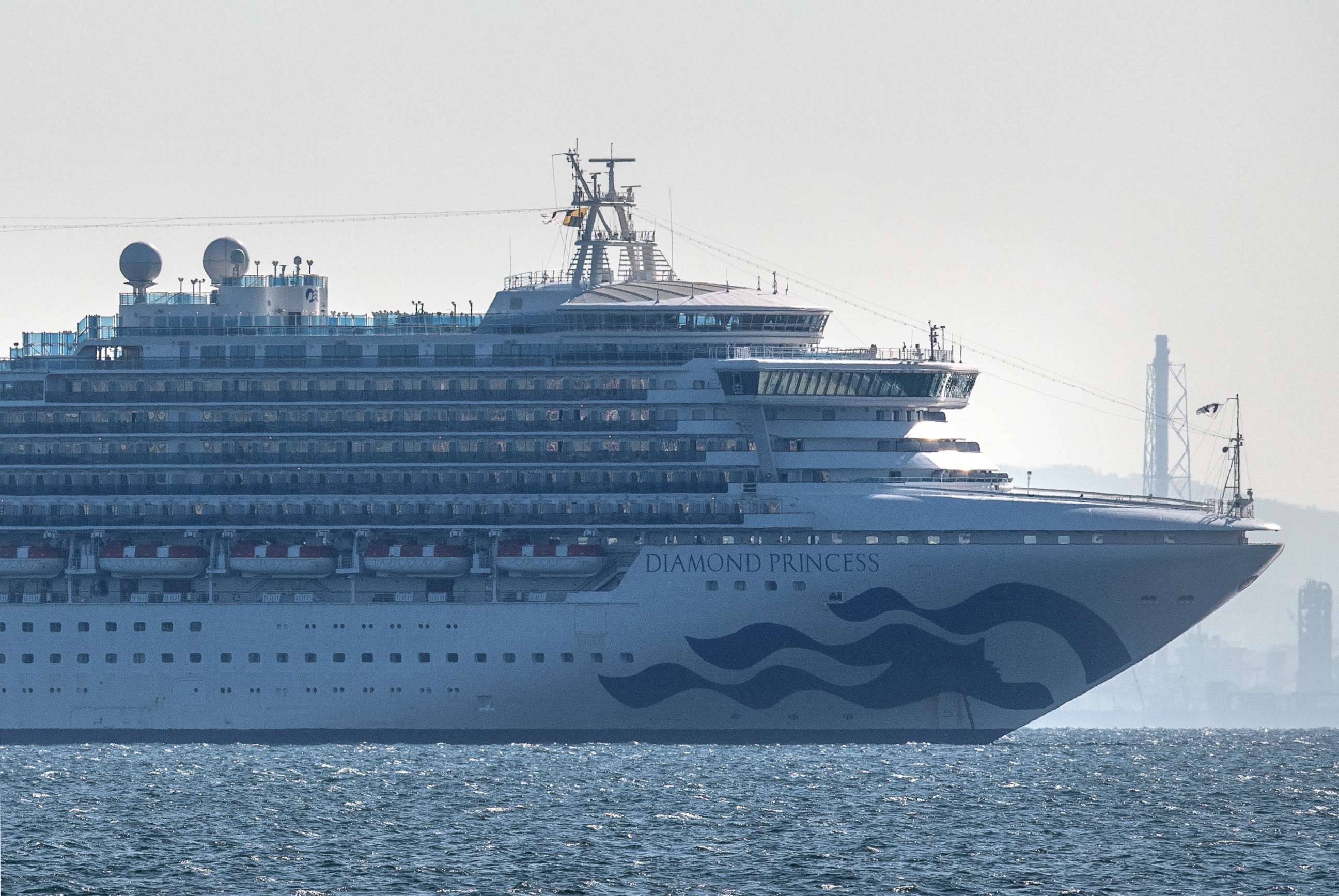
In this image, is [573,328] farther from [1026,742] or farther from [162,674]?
[1026,742]

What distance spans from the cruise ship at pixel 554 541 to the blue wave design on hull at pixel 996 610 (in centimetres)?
7

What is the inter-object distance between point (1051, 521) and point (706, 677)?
34.3 feet

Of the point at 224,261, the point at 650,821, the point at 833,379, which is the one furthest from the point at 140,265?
the point at 650,821

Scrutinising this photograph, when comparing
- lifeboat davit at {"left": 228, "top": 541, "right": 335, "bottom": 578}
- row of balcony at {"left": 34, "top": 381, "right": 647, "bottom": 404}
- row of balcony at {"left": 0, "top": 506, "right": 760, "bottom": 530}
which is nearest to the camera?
row of balcony at {"left": 0, "top": 506, "right": 760, "bottom": 530}

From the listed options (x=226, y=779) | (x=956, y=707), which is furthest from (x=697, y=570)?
(x=226, y=779)

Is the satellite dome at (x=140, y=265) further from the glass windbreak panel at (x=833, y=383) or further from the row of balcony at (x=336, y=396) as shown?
the glass windbreak panel at (x=833, y=383)

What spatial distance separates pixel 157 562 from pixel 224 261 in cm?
1031

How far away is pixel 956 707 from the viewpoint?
6994 cm

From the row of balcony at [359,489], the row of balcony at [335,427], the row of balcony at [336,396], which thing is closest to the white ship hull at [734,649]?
the row of balcony at [359,489]

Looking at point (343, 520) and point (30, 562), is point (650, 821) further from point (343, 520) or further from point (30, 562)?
point (30, 562)

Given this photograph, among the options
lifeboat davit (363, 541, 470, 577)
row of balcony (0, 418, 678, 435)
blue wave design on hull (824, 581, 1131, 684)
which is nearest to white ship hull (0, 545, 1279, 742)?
blue wave design on hull (824, 581, 1131, 684)

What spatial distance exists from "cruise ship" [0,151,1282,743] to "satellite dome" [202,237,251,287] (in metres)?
2.53

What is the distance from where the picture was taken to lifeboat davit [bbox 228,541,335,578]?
71.7 metres

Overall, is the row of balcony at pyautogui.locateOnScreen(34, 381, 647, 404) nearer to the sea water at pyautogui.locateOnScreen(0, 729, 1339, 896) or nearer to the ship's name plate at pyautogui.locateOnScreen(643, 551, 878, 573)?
the ship's name plate at pyautogui.locateOnScreen(643, 551, 878, 573)
